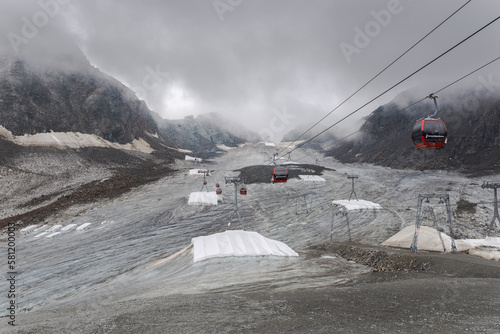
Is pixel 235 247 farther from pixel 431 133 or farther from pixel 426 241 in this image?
pixel 426 241

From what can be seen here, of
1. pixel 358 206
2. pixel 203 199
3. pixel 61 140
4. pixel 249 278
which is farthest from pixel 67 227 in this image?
pixel 61 140

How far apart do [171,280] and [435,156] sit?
242 ft

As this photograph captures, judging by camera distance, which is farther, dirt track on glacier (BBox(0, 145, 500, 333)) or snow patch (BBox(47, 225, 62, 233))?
snow patch (BBox(47, 225, 62, 233))

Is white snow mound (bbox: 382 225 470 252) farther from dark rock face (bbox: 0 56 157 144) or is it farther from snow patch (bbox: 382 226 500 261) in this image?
dark rock face (bbox: 0 56 157 144)

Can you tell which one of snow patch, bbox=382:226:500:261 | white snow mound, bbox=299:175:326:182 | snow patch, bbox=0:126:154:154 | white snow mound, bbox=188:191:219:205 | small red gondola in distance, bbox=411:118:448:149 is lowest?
snow patch, bbox=382:226:500:261

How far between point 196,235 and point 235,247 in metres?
11.2

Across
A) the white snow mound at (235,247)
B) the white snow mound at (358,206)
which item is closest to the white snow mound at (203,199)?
the white snow mound at (358,206)

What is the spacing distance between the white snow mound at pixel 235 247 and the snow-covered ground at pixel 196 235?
1.70 feet

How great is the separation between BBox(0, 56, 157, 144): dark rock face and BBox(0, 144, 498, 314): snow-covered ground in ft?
141

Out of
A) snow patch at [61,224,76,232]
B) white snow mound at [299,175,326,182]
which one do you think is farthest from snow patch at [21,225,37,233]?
white snow mound at [299,175,326,182]

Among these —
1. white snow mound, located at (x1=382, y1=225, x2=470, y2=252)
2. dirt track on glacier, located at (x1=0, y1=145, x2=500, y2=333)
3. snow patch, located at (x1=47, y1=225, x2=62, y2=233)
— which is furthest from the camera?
snow patch, located at (x1=47, y1=225, x2=62, y2=233)

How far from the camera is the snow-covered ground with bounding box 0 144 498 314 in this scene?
13.8m

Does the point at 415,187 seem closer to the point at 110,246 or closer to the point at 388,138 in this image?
the point at 110,246

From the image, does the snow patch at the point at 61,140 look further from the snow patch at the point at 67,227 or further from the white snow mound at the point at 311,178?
the white snow mound at the point at 311,178
